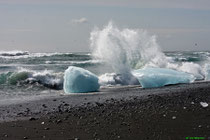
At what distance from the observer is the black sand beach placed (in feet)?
22.0

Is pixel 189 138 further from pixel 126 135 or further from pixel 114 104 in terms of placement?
pixel 114 104

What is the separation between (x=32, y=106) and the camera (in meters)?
10.4

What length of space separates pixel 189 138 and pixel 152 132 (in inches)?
32.2

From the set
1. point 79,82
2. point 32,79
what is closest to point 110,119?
point 79,82

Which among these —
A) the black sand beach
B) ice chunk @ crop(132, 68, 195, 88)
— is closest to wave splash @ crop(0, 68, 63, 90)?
ice chunk @ crop(132, 68, 195, 88)

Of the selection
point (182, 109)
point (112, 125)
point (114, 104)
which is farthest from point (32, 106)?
point (182, 109)

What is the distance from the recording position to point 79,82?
14430mm

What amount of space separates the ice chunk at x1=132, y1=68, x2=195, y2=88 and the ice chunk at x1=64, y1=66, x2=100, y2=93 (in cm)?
224

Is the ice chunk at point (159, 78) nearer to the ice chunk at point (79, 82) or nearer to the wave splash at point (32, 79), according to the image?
the ice chunk at point (79, 82)

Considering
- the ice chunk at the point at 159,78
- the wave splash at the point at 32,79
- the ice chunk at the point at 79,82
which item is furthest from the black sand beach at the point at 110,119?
the wave splash at the point at 32,79

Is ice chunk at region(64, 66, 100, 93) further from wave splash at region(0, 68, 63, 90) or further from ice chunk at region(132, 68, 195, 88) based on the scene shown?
wave splash at region(0, 68, 63, 90)

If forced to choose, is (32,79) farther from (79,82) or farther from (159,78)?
(159,78)

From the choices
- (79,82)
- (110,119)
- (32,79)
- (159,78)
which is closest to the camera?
(110,119)

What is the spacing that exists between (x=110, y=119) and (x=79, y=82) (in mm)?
6586
